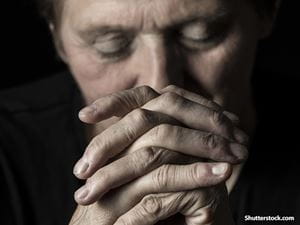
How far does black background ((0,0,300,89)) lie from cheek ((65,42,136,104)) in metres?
0.67

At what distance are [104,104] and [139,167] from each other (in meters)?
0.13

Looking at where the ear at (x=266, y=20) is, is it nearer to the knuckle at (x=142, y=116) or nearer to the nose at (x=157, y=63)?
the nose at (x=157, y=63)

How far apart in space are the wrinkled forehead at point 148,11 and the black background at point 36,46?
2.54ft

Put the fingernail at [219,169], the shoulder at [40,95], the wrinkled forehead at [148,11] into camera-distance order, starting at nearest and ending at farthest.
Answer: the fingernail at [219,169] < the wrinkled forehead at [148,11] < the shoulder at [40,95]

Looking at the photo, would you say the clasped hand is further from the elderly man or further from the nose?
the nose

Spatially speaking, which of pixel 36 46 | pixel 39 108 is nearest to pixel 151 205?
pixel 39 108

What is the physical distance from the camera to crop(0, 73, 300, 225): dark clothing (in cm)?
173

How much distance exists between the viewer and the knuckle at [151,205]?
1.29 metres

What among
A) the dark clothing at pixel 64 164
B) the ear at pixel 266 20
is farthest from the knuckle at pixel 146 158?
the ear at pixel 266 20

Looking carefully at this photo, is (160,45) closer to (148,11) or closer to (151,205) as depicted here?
(148,11)

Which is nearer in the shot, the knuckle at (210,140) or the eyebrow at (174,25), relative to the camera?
the knuckle at (210,140)

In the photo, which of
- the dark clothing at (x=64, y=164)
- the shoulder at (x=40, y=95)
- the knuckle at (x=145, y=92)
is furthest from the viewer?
the shoulder at (x=40, y=95)

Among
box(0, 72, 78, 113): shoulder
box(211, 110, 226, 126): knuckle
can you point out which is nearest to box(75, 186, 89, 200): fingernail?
box(211, 110, 226, 126): knuckle

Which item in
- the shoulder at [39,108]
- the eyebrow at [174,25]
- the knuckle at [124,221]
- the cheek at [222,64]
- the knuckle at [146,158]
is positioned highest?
the eyebrow at [174,25]
